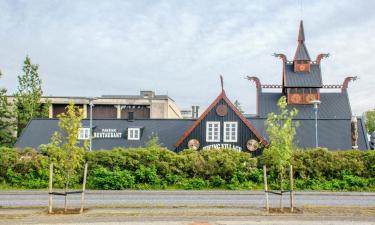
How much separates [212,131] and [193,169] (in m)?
13.8

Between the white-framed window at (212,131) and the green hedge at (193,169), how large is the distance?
13096mm

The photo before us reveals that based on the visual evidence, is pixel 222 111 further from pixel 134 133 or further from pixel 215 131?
pixel 134 133

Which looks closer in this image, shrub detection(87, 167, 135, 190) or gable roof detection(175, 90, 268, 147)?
shrub detection(87, 167, 135, 190)

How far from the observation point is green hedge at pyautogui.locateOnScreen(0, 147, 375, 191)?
88.5 ft

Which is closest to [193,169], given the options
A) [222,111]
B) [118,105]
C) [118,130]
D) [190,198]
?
[190,198]

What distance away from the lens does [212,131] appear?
136ft

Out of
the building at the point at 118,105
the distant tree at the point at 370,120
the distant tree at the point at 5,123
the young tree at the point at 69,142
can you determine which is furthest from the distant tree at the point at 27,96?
the distant tree at the point at 370,120

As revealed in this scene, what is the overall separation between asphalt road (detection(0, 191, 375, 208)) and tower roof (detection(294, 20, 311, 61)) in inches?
1593

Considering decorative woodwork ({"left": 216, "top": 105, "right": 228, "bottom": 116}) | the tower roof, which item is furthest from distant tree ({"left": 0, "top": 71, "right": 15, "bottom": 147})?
the tower roof

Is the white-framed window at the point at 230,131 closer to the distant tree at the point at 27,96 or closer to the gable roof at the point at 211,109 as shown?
the gable roof at the point at 211,109

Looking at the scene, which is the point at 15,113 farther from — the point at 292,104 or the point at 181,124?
the point at 292,104

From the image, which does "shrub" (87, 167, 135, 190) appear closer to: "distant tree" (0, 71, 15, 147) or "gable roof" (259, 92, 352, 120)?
"gable roof" (259, 92, 352, 120)

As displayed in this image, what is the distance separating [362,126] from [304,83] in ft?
54.7

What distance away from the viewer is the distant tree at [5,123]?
59.9 m
